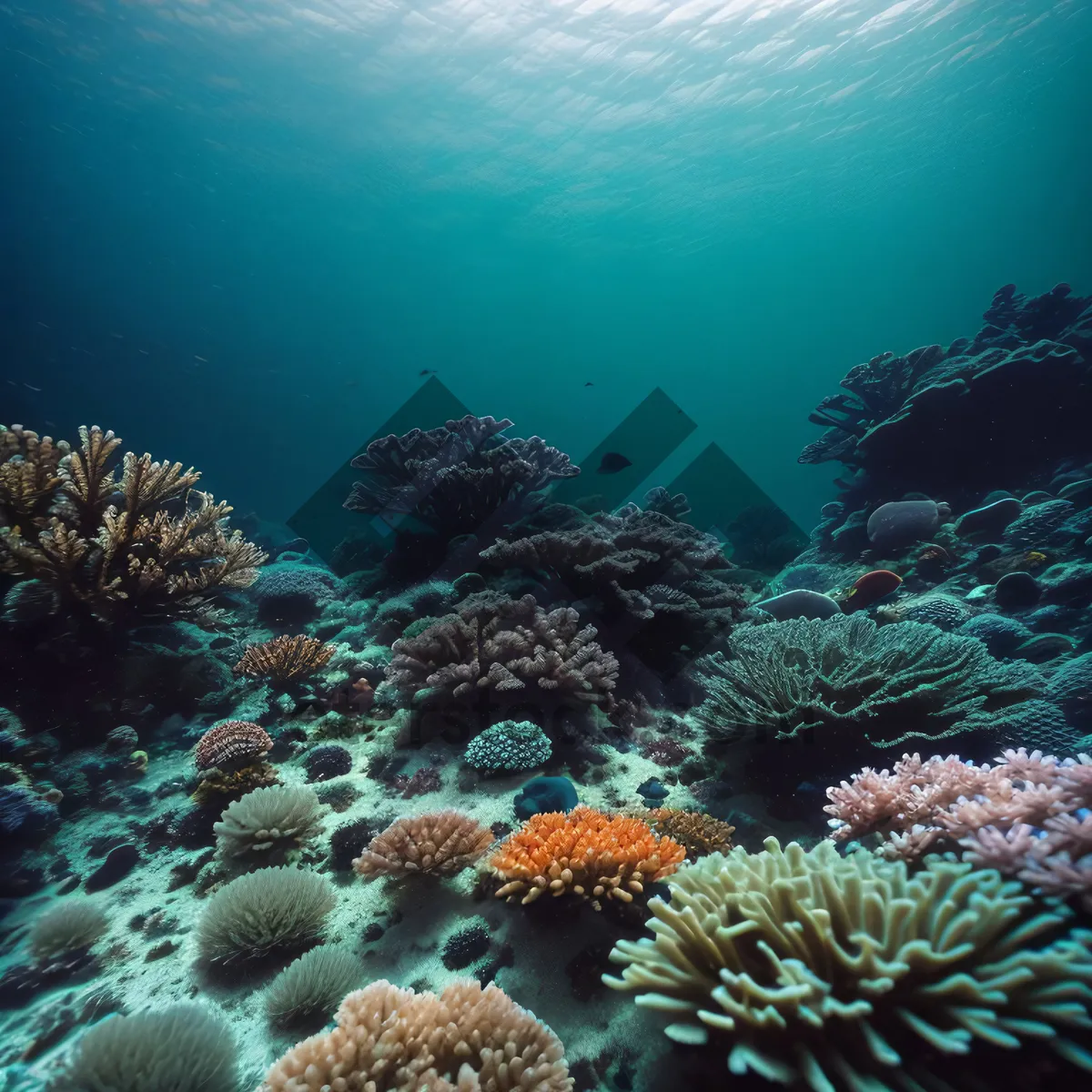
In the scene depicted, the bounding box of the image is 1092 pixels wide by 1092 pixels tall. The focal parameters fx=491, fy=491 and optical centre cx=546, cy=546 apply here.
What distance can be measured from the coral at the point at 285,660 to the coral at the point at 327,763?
157cm

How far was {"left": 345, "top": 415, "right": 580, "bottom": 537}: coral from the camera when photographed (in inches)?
298

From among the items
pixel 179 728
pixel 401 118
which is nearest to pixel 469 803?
pixel 179 728

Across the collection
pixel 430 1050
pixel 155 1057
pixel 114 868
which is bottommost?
pixel 430 1050

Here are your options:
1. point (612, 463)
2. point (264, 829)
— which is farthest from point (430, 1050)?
point (612, 463)

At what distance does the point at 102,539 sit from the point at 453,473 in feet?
13.5

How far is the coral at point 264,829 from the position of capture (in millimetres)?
3547

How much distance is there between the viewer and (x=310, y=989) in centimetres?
256

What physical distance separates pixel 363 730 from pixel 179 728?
2135 millimetres

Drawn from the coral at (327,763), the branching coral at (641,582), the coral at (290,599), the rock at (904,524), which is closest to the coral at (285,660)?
the coral at (327,763)

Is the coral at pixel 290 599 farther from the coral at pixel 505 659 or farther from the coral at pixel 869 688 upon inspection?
the coral at pixel 869 688

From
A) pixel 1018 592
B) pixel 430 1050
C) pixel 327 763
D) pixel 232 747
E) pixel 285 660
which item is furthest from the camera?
pixel 1018 592

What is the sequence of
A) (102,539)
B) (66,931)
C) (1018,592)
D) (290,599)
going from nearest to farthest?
1. (66,931)
2. (102,539)
3. (1018,592)
4. (290,599)

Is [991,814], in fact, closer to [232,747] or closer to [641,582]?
[641,582]

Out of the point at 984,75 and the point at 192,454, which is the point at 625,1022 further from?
the point at 192,454
